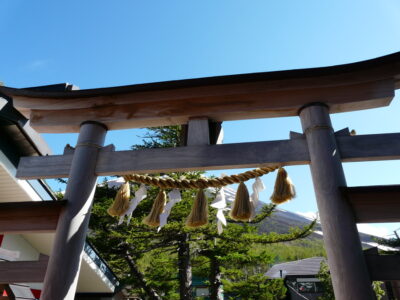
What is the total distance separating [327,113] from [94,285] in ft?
16.4

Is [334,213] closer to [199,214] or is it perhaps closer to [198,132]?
[199,214]

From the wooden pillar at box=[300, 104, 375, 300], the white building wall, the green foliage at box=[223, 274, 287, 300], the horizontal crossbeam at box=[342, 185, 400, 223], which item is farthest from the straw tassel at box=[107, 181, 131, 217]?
the green foliage at box=[223, 274, 287, 300]

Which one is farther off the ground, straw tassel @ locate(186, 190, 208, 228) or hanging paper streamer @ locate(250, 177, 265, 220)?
hanging paper streamer @ locate(250, 177, 265, 220)

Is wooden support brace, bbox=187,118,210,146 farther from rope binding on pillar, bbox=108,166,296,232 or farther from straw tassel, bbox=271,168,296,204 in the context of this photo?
straw tassel, bbox=271,168,296,204

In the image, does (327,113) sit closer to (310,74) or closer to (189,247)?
(310,74)

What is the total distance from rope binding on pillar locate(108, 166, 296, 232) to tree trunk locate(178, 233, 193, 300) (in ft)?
16.7

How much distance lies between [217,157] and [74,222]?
1.02m

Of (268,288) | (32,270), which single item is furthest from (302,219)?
(32,270)

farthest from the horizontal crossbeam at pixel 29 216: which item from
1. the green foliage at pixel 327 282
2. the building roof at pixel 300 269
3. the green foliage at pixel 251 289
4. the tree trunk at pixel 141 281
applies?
the building roof at pixel 300 269

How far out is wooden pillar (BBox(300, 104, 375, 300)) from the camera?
1.33 metres

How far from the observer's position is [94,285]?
4.85 m

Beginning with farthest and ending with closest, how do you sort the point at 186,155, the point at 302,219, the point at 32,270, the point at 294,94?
the point at 302,219 → the point at 294,94 → the point at 186,155 → the point at 32,270

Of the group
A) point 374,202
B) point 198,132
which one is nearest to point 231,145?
point 198,132

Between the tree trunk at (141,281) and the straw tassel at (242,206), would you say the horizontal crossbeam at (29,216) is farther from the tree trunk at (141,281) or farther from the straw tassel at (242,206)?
the tree trunk at (141,281)
